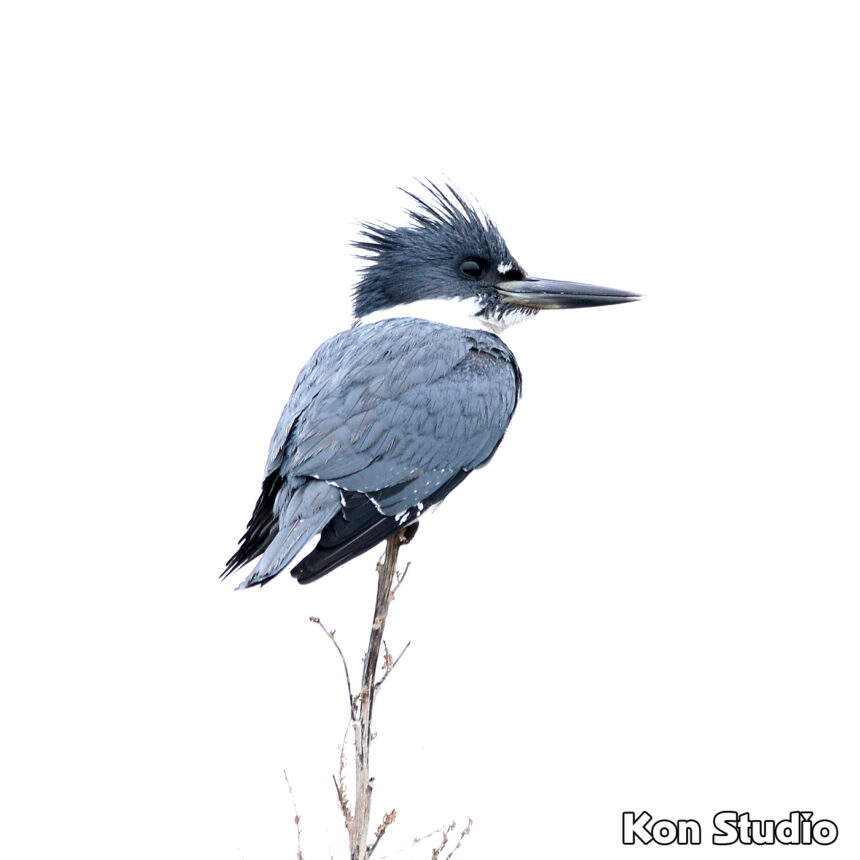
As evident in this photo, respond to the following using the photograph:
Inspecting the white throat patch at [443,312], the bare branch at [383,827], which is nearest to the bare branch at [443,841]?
the bare branch at [383,827]

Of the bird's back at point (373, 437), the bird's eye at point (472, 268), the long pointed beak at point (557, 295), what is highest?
the bird's eye at point (472, 268)

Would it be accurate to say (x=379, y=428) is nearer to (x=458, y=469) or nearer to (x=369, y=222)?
(x=458, y=469)

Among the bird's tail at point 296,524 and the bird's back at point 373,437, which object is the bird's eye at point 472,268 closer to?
the bird's back at point 373,437

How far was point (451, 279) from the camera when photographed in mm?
4422

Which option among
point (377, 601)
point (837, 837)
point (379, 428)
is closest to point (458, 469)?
point (379, 428)

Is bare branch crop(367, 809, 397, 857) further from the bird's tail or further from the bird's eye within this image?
the bird's eye

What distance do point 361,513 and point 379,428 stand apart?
0.31 meters

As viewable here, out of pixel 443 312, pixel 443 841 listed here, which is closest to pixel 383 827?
pixel 443 841

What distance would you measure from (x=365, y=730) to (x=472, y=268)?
6.19 ft

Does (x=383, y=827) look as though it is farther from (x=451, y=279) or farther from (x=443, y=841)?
(x=451, y=279)

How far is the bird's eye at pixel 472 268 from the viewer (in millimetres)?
4457

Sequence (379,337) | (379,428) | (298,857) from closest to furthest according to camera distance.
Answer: (298,857) → (379,428) → (379,337)

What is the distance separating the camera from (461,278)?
14.6ft

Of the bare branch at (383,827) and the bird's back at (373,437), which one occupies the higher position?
the bird's back at (373,437)
